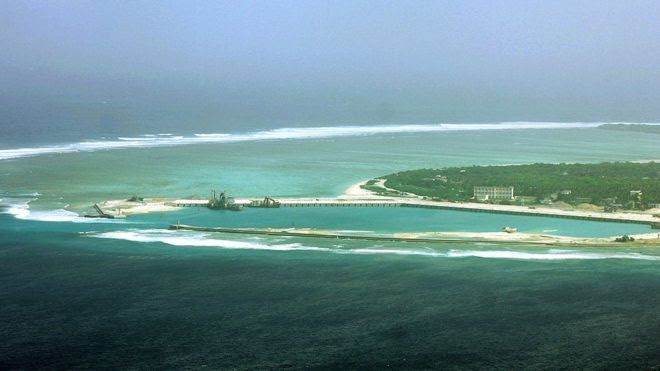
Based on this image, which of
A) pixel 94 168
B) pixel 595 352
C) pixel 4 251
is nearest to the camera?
pixel 595 352

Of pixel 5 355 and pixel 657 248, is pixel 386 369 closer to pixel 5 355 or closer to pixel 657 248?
pixel 5 355

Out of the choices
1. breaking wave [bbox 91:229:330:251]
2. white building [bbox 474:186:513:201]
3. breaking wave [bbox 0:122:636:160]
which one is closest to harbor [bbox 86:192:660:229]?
white building [bbox 474:186:513:201]

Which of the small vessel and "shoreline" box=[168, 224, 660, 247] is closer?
"shoreline" box=[168, 224, 660, 247]

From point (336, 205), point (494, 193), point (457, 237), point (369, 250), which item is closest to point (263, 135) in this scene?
point (494, 193)

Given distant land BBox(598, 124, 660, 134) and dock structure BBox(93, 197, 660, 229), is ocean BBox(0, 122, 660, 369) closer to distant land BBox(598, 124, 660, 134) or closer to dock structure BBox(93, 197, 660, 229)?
dock structure BBox(93, 197, 660, 229)

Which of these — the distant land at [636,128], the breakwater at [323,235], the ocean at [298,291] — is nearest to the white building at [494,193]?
the ocean at [298,291]

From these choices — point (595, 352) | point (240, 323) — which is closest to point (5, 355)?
point (240, 323)
